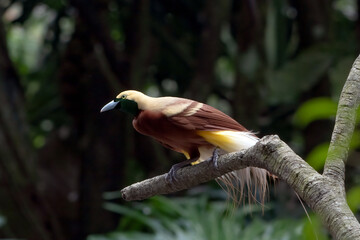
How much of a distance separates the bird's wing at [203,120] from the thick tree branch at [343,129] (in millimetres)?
270

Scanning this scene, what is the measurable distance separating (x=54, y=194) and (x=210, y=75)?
126 centimetres

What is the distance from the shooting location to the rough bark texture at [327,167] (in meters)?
0.71

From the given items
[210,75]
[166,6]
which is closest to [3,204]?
[210,75]

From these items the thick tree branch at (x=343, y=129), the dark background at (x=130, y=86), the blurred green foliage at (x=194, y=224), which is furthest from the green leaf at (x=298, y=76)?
the thick tree branch at (x=343, y=129)

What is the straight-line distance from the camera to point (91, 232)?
3254 millimetres

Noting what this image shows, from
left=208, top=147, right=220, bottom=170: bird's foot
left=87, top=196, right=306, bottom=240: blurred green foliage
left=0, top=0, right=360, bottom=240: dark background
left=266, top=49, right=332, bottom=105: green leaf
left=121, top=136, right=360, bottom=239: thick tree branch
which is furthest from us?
left=266, top=49, right=332, bottom=105: green leaf

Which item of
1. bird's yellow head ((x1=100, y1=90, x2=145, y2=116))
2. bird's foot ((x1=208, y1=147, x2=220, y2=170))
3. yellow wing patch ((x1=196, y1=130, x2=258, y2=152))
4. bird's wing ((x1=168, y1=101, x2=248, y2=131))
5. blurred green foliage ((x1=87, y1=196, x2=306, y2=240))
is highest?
bird's yellow head ((x1=100, y1=90, x2=145, y2=116))

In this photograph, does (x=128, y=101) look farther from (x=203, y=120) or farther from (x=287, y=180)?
(x=287, y=180)

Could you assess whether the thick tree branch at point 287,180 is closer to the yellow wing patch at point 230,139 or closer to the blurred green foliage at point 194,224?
the yellow wing patch at point 230,139

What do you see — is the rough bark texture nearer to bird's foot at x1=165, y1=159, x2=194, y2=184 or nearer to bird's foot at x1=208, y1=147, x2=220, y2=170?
bird's foot at x1=208, y1=147, x2=220, y2=170

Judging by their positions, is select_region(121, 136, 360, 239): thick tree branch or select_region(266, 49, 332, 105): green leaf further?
select_region(266, 49, 332, 105): green leaf

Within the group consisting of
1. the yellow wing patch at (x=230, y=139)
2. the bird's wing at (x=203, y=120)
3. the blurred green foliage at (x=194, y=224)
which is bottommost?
the blurred green foliage at (x=194, y=224)

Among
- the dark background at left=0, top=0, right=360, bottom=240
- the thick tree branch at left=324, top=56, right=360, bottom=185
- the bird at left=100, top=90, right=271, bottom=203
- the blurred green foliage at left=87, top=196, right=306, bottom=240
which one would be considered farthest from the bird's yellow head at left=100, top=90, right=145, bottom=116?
the dark background at left=0, top=0, right=360, bottom=240

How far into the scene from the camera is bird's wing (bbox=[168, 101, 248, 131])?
1056 mm
